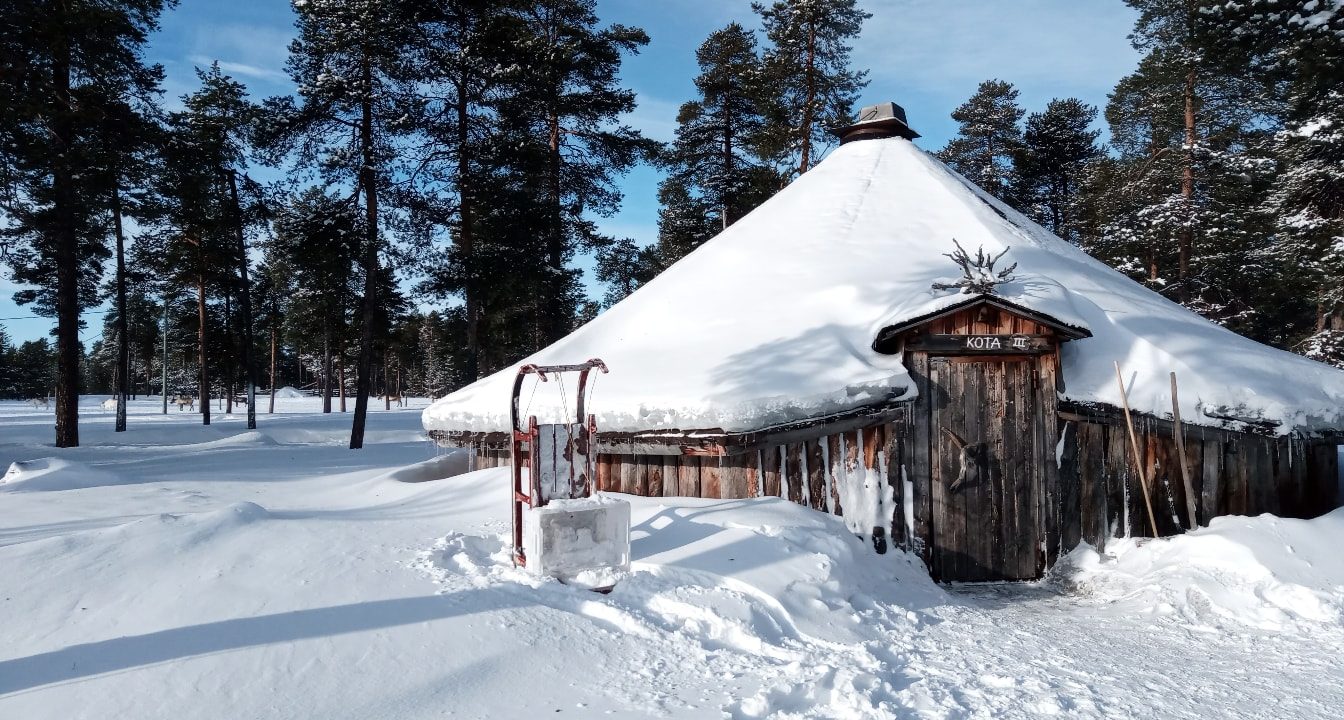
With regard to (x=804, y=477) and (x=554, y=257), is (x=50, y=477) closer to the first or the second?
(x=804, y=477)

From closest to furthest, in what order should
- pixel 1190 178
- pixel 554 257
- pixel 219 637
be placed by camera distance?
pixel 219 637
pixel 1190 178
pixel 554 257

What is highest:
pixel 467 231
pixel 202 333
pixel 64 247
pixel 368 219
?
pixel 368 219

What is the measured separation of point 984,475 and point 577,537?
4.12 m

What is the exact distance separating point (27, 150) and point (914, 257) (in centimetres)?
1333

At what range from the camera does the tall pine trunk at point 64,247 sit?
12148 mm

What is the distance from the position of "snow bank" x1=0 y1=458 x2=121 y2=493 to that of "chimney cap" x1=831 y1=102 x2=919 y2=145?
487 inches

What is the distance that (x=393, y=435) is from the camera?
22.5 meters

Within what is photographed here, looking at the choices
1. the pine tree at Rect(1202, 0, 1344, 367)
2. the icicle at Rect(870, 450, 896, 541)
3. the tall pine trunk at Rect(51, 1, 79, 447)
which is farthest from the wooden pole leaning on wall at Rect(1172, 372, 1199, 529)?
the tall pine trunk at Rect(51, 1, 79, 447)

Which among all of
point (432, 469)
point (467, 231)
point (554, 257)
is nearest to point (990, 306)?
point (432, 469)

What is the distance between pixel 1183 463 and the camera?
6.36 metres

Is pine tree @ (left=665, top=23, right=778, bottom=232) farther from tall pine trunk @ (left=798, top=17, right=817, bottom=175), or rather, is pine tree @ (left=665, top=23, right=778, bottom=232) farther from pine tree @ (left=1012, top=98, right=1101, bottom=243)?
pine tree @ (left=1012, top=98, right=1101, bottom=243)

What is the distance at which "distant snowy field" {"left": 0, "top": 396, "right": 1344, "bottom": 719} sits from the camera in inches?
130

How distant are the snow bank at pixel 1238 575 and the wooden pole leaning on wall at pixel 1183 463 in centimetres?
19

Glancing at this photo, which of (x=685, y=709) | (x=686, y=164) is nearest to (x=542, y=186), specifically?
(x=686, y=164)
